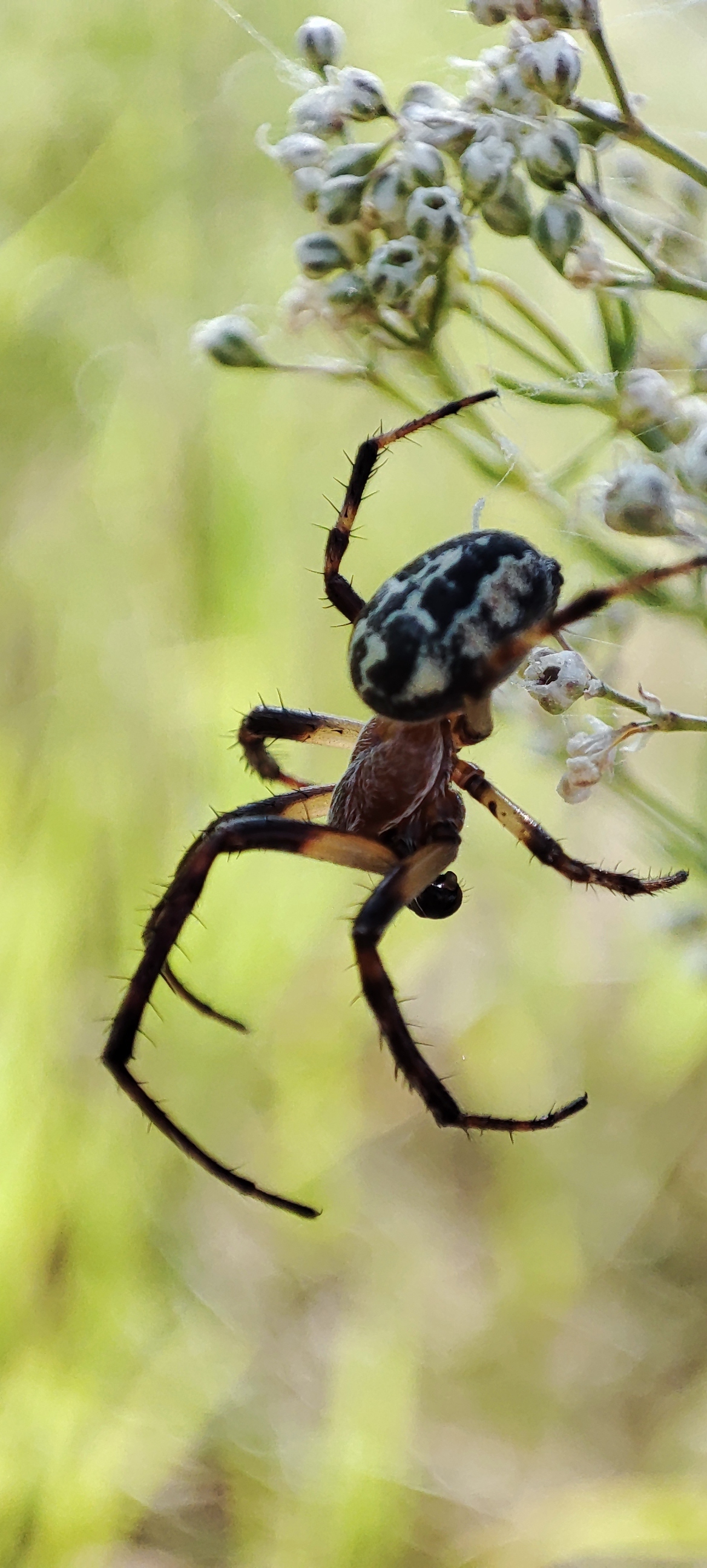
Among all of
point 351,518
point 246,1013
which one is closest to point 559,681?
point 351,518

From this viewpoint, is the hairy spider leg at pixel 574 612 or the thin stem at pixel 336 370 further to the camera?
the thin stem at pixel 336 370

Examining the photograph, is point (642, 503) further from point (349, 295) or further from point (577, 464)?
point (349, 295)

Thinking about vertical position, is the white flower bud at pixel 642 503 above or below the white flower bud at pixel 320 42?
below

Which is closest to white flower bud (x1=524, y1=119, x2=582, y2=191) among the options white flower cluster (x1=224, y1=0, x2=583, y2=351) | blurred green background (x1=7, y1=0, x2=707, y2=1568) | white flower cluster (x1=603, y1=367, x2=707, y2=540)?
white flower cluster (x1=224, y1=0, x2=583, y2=351)

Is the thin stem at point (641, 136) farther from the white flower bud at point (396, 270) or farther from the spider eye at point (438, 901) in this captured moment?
the spider eye at point (438, 901)

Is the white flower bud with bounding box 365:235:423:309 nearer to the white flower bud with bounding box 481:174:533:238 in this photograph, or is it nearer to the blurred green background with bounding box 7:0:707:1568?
the white flower bud with bounding box 481:174:533:238

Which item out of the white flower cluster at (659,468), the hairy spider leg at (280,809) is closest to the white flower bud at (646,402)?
the white flower cluster at (659,468)

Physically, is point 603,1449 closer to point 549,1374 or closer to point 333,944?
point 549,1374
